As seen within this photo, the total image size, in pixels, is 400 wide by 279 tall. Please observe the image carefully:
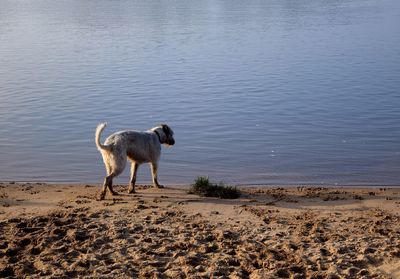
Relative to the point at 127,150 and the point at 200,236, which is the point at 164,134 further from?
the point at 200,236

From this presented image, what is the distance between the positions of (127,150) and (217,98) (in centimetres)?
957

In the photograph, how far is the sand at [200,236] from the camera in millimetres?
6789

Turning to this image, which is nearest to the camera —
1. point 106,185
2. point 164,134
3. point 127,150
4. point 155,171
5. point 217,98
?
point 106,185

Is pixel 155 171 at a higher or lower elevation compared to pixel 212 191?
higher

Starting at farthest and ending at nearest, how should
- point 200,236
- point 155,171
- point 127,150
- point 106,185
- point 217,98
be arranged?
1. point 217,98
2. point 155,171
3. point 127,150
4. point 106,185
5. point 200,236

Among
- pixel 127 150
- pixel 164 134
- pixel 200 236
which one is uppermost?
pixel 164 134

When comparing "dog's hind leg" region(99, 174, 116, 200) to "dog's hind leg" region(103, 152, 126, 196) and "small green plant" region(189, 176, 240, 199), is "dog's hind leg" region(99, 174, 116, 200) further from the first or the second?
"small green plant" region(189, 176, 240, 199)

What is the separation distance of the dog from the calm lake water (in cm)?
160

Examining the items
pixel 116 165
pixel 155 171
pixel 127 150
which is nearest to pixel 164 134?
pixel 155 171

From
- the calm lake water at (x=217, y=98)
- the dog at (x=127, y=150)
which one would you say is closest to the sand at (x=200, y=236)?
the dog at (x=127, y=150)

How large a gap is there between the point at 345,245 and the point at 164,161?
702 centimetres

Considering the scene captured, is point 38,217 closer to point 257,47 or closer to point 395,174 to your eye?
point 395,174

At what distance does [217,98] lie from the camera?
19781 mm

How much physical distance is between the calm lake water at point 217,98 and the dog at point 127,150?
1602 millimetres
